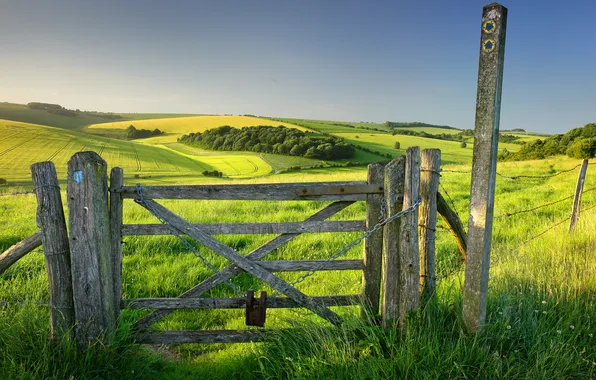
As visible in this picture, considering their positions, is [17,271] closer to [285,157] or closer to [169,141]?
[285,157]

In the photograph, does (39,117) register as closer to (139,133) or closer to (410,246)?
(139,133)

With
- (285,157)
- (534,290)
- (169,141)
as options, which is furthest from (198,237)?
(169,141)

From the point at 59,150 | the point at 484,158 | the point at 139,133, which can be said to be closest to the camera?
the point at 484,158

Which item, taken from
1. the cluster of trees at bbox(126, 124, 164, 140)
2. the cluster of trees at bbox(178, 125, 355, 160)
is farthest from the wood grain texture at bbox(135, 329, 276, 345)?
the cluster of trees at bbox(126, 124, 164, 140)

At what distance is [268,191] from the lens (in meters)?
3.79

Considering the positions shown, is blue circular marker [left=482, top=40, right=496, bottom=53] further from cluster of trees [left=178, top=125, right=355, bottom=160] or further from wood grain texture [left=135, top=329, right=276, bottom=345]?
cluster of trees [left=178, top=125, right=355, bottom=160]

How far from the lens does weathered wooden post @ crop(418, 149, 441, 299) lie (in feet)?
12.6

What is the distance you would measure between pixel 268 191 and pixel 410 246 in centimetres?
152

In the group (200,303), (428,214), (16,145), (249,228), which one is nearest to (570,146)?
(428,214)

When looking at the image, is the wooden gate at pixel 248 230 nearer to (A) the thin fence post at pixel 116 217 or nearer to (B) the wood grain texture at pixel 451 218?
(A) the thin fence post at pixel 116 217

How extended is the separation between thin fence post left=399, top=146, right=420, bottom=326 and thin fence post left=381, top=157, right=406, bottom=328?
72 mm

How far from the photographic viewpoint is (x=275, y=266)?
3.94 meters

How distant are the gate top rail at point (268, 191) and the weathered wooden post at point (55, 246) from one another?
23.6 inches

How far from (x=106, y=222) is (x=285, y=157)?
52.4 meters
